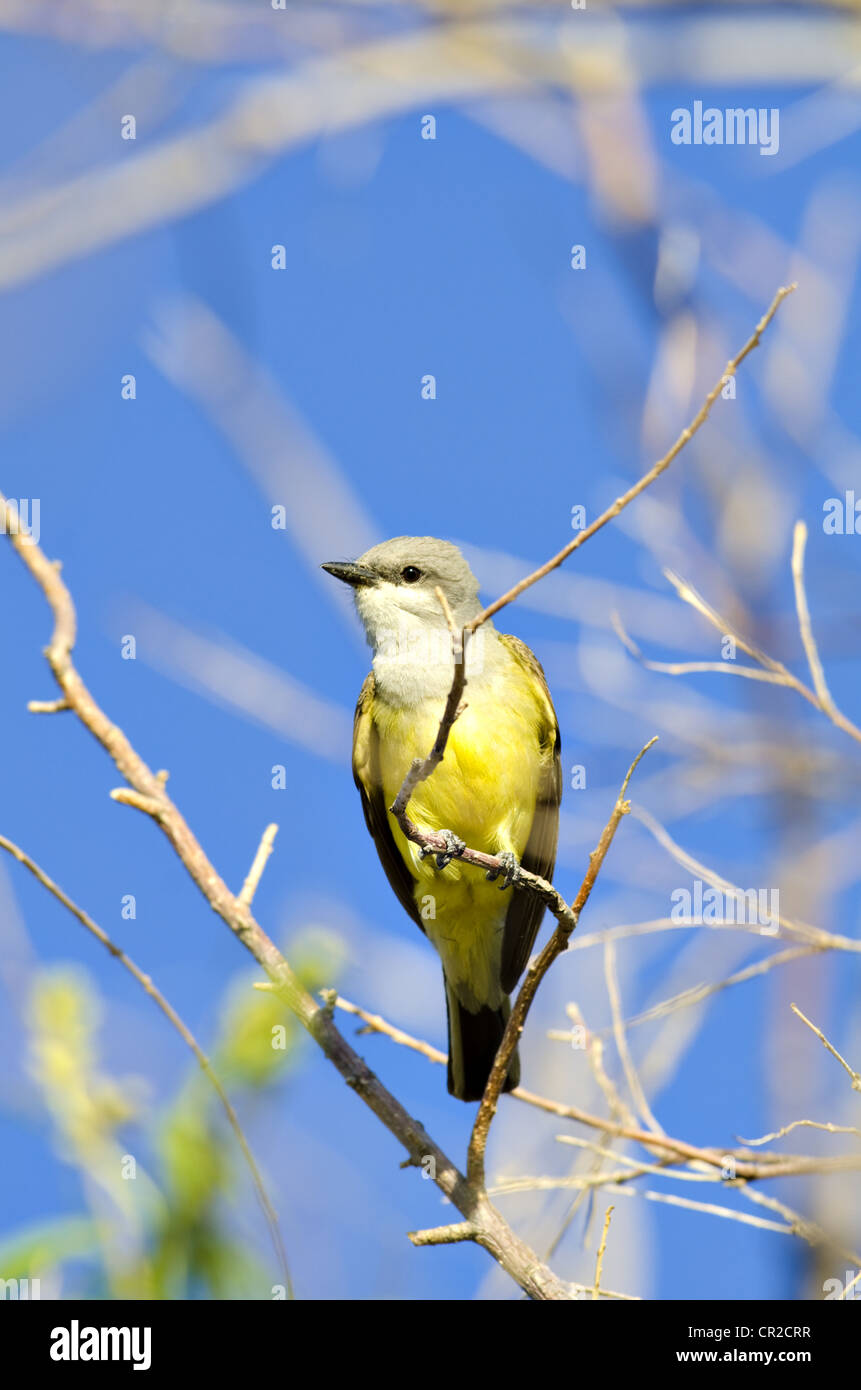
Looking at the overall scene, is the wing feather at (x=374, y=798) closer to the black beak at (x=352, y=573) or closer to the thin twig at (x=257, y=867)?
the black beak at (x=352, y=573)

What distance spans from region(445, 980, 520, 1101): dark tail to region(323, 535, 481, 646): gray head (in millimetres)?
1727

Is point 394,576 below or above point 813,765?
above

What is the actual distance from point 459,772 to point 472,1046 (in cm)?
127

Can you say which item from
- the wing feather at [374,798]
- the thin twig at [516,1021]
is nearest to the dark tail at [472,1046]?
the wing feather at [374,798]

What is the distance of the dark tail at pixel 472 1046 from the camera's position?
583 cm

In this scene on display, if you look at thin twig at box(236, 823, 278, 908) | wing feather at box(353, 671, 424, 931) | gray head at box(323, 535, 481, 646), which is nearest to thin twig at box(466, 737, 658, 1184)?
thin twig at box(236, 823, 278, 908)

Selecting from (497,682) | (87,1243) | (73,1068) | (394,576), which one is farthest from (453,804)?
(87,1243)

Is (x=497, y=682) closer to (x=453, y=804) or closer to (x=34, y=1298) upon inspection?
(x=453, y=804)

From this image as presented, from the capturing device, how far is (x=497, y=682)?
6250 millimetres

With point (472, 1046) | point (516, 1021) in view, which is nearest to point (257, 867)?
point (516, 1021)

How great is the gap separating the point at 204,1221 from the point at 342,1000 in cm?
85

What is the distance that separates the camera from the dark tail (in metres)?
5.83

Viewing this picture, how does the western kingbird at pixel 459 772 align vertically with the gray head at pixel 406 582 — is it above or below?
below

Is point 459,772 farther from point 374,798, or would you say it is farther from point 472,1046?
point 472,1046
